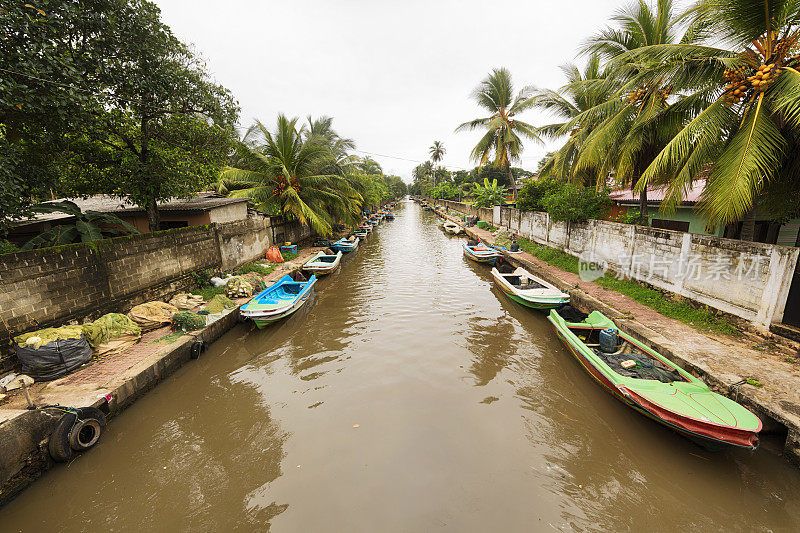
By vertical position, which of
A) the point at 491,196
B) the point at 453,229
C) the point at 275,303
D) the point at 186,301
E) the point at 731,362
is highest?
the point at 491,196

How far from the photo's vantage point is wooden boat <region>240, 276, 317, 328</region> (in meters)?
7.78

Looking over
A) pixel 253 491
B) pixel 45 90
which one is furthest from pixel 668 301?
pixel 45 90

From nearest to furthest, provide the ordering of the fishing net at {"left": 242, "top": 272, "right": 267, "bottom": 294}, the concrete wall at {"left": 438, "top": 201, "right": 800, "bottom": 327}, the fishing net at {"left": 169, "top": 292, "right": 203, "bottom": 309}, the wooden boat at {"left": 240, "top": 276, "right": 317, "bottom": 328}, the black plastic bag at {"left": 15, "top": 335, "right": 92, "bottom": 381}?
the black plastic bag at {"left": 15, "top": 335, "right": 92, "bottom": 381}
the concrete wall at {"left": 438, "top": 201, "right": 800, "bottom": 327}
the wooden boat at {"left": 240, "top": 276, "right": 317, "bottom": 328}
the fishing net at {"left": 169, "top": 292, "right": 203, "bottom": 309}
the fishing net at {"left": 242, "top": 272, "right": 267, "bottom": 294}

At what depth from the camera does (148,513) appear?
3443 millimetres

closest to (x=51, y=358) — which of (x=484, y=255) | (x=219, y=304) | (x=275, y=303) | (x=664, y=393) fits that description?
(x=219, y=304)

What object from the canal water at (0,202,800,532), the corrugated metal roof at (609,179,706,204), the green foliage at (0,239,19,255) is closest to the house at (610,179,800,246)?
the corrugated metal roof at (609,179,706,204)

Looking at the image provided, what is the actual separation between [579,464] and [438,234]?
23.6 metres

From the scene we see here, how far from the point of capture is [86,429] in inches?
167

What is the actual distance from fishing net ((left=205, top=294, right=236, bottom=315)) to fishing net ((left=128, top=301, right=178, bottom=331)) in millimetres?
799

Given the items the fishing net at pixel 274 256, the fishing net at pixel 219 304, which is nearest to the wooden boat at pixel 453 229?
the fishing net at pixel 274 256

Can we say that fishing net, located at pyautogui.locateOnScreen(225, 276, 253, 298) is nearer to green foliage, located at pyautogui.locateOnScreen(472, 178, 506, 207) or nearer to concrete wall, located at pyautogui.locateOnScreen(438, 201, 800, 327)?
concrete wall, located at pyautogui.locateOnScreen(438, 201, 800, 327)

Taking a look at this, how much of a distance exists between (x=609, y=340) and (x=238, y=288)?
32.0 ft

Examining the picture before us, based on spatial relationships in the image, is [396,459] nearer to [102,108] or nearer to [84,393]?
[84,393]

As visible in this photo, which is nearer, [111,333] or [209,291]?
[111,333]
